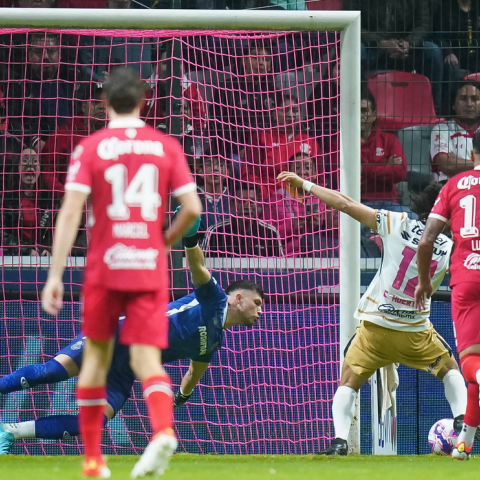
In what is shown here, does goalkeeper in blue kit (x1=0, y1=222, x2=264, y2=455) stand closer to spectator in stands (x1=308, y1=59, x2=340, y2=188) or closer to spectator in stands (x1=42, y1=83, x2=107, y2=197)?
spectator in stands (x1=308, y1=59, x2=340, y2=188)

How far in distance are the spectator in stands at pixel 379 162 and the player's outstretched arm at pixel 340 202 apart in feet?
5.76

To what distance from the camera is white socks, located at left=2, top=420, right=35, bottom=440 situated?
5801mm

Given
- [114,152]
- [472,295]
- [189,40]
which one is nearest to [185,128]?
[189,40]

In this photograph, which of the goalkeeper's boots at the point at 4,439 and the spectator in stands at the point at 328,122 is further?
the spectator in stands at the point at 328,122

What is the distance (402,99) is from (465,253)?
3.04 m

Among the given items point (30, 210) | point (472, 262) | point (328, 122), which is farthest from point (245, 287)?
point (30, 210)

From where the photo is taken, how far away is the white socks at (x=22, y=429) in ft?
19.0

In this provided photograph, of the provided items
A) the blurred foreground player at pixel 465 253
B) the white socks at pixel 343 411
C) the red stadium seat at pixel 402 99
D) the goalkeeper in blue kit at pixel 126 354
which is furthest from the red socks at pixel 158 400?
the red stadium seat at pixel 402 99

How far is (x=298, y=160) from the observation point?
24.1 ft

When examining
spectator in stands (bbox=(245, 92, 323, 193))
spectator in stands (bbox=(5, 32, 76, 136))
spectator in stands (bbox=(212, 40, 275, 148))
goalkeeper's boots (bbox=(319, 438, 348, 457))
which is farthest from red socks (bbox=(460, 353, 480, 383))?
spectator in stands (bbox=(5, 32, 76, 136))

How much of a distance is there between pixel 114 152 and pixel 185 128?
3.84 metres

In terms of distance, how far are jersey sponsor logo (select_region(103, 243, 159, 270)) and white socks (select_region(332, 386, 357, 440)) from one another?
2.90m

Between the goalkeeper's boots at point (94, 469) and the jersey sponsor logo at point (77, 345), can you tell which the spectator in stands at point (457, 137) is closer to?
the jersey sponsor logo at point (77, 345)

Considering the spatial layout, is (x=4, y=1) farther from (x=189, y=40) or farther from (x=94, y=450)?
(x=94, y=450)
